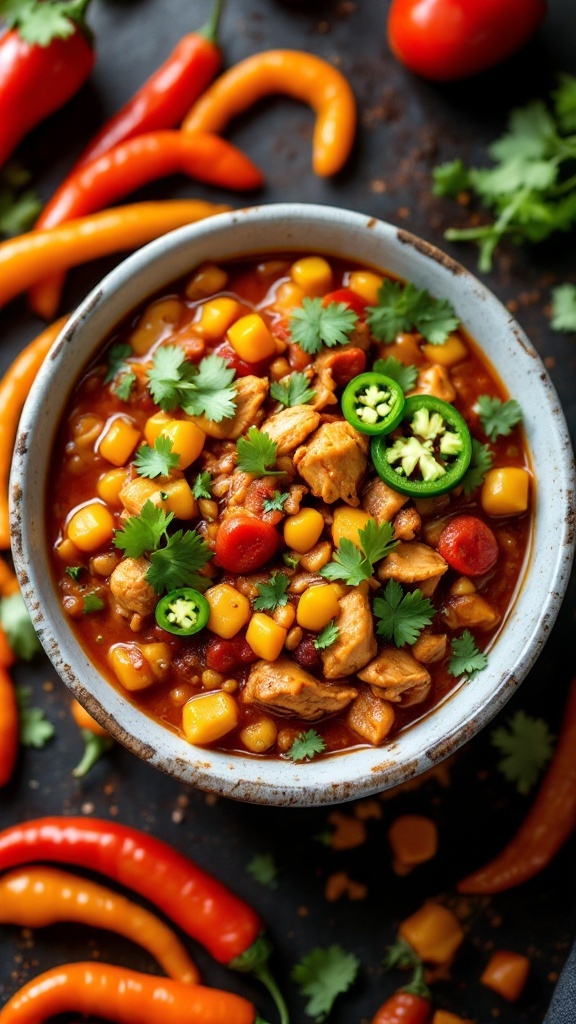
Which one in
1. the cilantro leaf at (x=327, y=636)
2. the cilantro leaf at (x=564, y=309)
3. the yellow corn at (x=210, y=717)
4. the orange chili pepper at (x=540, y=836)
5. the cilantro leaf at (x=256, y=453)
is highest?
the cilantro leaf at (x=256, y=453)

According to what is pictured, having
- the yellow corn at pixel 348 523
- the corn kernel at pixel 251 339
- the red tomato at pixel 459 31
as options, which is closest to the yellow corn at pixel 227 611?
the yellow corn at pixel 348 523

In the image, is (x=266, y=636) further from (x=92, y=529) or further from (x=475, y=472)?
(x=475, y=472)

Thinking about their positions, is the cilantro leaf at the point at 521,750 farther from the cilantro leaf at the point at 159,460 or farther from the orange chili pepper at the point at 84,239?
the orange chili pepper at the point at 84,239

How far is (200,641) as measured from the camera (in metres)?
4.07

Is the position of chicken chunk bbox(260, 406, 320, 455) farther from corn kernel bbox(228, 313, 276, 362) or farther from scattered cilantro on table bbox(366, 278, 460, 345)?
scattered cilantro on table bbox(366, 278, 460, 345)

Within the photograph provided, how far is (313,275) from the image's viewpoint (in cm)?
433

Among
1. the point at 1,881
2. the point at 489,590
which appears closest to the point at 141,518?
the point at 489,590

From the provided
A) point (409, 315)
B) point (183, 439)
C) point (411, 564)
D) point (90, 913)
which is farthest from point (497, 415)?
point (90, 913)

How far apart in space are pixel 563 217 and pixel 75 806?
155 inches

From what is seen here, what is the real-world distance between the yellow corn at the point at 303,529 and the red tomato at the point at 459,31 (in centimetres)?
265

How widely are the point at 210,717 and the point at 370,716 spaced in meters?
0.67

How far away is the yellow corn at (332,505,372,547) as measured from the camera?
394cm

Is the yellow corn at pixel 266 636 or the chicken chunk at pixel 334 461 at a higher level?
the chicken chunk at pixel 334 461

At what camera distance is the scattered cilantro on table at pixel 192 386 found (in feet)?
13.2
